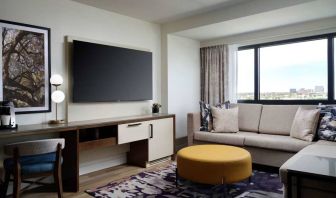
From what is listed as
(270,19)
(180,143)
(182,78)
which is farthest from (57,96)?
(270,19)

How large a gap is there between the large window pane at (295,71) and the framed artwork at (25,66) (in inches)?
136

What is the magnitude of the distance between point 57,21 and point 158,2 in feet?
4.28

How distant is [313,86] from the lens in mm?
3811

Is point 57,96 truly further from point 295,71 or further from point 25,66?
point 295,71

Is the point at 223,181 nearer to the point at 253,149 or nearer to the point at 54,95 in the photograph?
the point at 253,149

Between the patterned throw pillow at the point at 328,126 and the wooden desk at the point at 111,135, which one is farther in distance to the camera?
the patterned throw pillow at the point at 328,126

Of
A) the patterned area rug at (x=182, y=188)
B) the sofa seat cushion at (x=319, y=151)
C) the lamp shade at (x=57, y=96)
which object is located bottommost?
the patterned area rug at (x=182, y=188)

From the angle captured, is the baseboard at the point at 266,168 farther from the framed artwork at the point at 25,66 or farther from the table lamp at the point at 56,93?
the framed artwork at the point at 25,66

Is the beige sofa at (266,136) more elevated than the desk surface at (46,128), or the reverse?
the desk surface at (46,128)

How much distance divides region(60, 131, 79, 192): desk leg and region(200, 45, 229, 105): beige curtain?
2.78m

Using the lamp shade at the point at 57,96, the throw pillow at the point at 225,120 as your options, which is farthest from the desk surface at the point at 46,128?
the throw pillow at the point at 225,120

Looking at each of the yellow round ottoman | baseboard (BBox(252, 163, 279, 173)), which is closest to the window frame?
baseboard (BBox(252, 163, 279, 173))

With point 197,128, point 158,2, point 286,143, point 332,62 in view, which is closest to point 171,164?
point 197,128

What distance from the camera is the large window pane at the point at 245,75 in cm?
446
